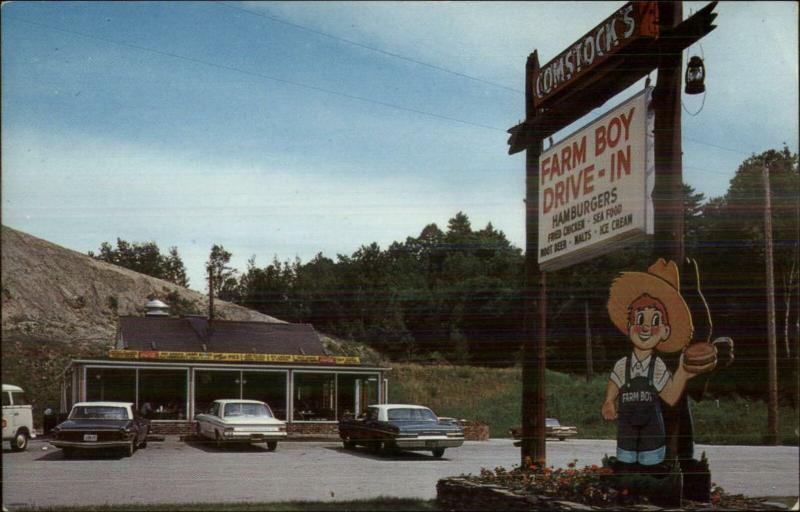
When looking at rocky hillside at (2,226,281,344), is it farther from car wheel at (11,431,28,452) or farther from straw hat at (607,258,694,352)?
straw hat at (607,258,694,352)

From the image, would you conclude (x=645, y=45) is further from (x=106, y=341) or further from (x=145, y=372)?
(x=106, y=341)

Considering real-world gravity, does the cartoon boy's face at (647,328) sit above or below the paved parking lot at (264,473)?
above

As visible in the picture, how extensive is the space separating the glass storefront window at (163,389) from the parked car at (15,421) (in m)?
8.87

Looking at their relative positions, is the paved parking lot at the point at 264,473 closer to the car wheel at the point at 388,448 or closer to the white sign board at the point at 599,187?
the car wheel at the point at 388,448

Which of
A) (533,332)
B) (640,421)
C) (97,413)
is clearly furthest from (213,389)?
(640,421)

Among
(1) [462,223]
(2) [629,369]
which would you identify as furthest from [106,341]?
(2) [629,369]

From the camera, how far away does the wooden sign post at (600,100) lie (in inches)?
298

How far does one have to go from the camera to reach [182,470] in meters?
14.8

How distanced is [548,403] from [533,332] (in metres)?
15.5

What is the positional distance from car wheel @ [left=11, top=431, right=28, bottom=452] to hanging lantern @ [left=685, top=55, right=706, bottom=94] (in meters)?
18.4

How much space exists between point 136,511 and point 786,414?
97.0 ft

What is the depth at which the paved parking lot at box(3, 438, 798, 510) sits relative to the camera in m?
10.9

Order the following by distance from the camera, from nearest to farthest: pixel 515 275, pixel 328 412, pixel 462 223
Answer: pixel 515 275 → pixel 462 223 → pixel 328 412

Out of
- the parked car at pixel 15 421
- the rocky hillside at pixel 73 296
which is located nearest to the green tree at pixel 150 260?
the rocky hillside at pixel 73 296
